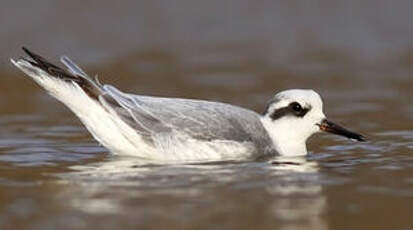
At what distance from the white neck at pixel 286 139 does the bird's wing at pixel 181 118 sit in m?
0.14

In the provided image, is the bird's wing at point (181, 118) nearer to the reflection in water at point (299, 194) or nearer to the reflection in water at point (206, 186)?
the reflection in water at point (206, 186)

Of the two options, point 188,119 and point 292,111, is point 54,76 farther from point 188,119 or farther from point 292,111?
point 292,111

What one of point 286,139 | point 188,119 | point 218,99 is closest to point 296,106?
point 286,139

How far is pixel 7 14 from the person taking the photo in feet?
53.2

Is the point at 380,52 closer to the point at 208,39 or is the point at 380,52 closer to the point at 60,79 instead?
the point at 208,39

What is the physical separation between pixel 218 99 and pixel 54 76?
3596 mm

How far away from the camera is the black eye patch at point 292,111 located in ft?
37.1

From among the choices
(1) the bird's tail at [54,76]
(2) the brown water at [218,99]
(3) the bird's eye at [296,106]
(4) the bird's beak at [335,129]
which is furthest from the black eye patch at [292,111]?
(1) the bird's tail at [54,76]

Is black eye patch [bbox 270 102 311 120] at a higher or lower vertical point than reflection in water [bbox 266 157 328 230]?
higher

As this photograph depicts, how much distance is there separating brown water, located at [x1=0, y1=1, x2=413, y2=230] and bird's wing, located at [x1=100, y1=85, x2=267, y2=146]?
34cm

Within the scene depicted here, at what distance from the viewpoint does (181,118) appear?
36.2ft

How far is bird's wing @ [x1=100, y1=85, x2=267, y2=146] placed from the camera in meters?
10.9

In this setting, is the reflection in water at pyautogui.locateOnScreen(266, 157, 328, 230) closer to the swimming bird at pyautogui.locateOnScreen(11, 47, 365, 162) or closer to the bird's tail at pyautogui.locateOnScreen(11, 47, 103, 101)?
the swimming bird at pyautogui.locateOnScreen(11, 47, 365, 162)

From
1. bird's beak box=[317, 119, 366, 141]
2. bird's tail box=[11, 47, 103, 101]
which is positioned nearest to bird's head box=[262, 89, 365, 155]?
bird's beak box=[317, 119, 366, 141]
